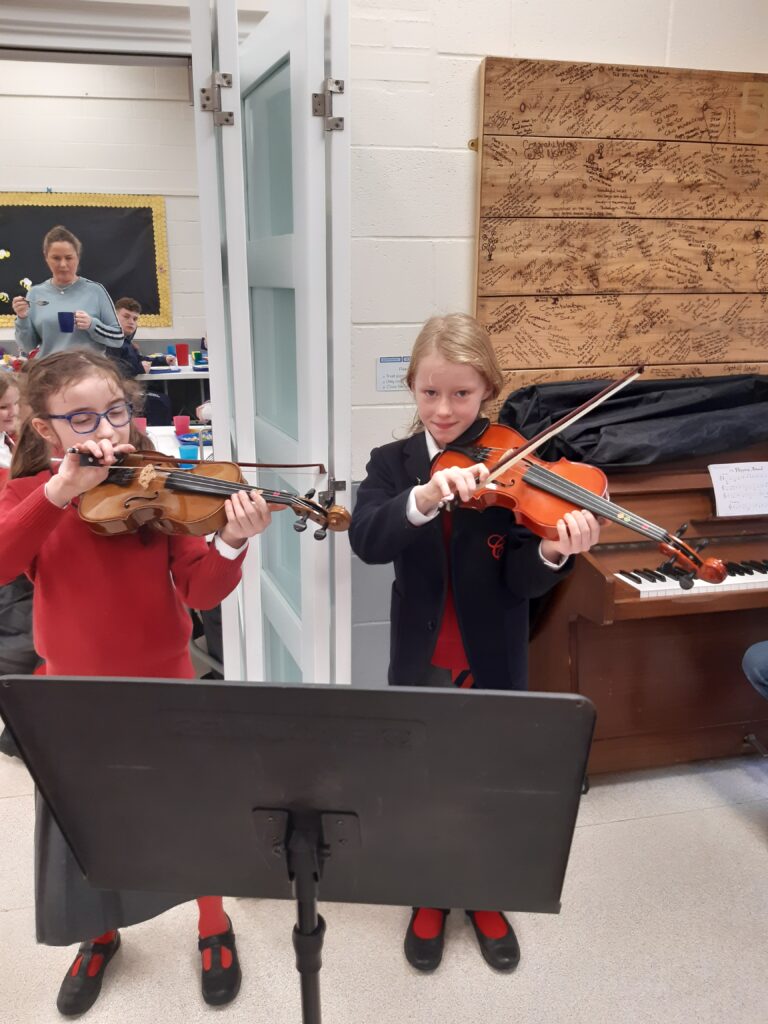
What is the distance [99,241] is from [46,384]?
4688 millimetres

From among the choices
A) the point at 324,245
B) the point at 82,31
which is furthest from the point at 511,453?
the point at 82,31

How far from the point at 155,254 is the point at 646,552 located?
4717 mm

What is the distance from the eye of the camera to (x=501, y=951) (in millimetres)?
1566

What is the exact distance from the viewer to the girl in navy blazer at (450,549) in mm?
1335

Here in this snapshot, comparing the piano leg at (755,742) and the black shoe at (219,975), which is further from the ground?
the piano leg at (755,742)

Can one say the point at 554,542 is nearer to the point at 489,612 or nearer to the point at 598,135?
the point at 489,612

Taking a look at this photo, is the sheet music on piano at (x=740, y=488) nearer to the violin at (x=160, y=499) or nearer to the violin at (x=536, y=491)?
the violin at (x=536, y=491)

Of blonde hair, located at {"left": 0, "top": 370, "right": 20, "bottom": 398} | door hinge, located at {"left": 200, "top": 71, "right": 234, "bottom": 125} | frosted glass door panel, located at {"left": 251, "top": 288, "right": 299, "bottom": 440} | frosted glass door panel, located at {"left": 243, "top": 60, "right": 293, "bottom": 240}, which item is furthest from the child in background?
door hinge, located at {"left": 200, "top": 71, "right": 234, "bottom": 125}

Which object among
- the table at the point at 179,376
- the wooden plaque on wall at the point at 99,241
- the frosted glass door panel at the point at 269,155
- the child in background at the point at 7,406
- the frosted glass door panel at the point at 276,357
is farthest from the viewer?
the wooden plaque on wall at the point at 99,241

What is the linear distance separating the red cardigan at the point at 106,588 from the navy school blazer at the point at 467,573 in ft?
1.04

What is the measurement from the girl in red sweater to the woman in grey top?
287 cm

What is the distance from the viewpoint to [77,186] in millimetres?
5312

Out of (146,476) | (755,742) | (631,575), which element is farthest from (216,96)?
(755,742)

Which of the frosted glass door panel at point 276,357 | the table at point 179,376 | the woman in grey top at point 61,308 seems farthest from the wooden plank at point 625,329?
the table at point 179,376
